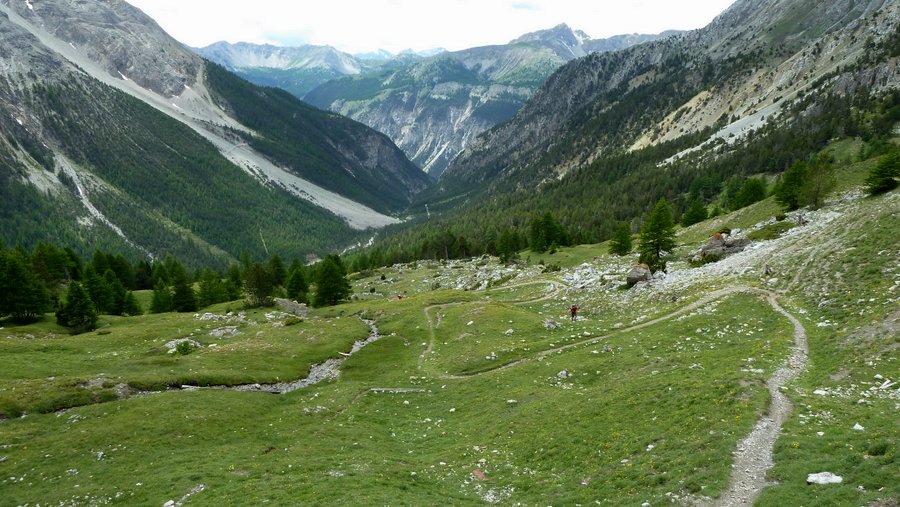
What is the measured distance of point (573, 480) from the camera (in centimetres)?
2203

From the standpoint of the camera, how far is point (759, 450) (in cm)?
1962

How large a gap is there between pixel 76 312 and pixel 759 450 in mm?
88229

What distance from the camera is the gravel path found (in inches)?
679

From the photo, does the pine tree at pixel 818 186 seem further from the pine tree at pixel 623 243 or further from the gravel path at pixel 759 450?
the gravel path at pixel 759 450

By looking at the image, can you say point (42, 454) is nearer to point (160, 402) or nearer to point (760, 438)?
point (160, 402)

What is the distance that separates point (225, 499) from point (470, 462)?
12986 mm

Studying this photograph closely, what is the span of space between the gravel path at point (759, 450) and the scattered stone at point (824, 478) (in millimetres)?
1530

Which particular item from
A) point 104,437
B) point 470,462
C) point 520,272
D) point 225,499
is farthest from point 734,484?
point 520,272

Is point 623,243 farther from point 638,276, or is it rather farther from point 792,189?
point 638,276

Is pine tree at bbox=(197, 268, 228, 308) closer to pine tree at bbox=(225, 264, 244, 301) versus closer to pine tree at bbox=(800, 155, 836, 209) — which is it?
pine tree at bbox=(225, 264, 244, 301)

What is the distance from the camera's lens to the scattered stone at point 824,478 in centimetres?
1619

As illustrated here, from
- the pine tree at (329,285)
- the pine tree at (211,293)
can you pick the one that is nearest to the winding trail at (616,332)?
the pine tree at (329,285)

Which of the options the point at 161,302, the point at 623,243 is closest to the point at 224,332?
the point at 161,302

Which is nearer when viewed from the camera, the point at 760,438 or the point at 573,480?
the point at 760,438
